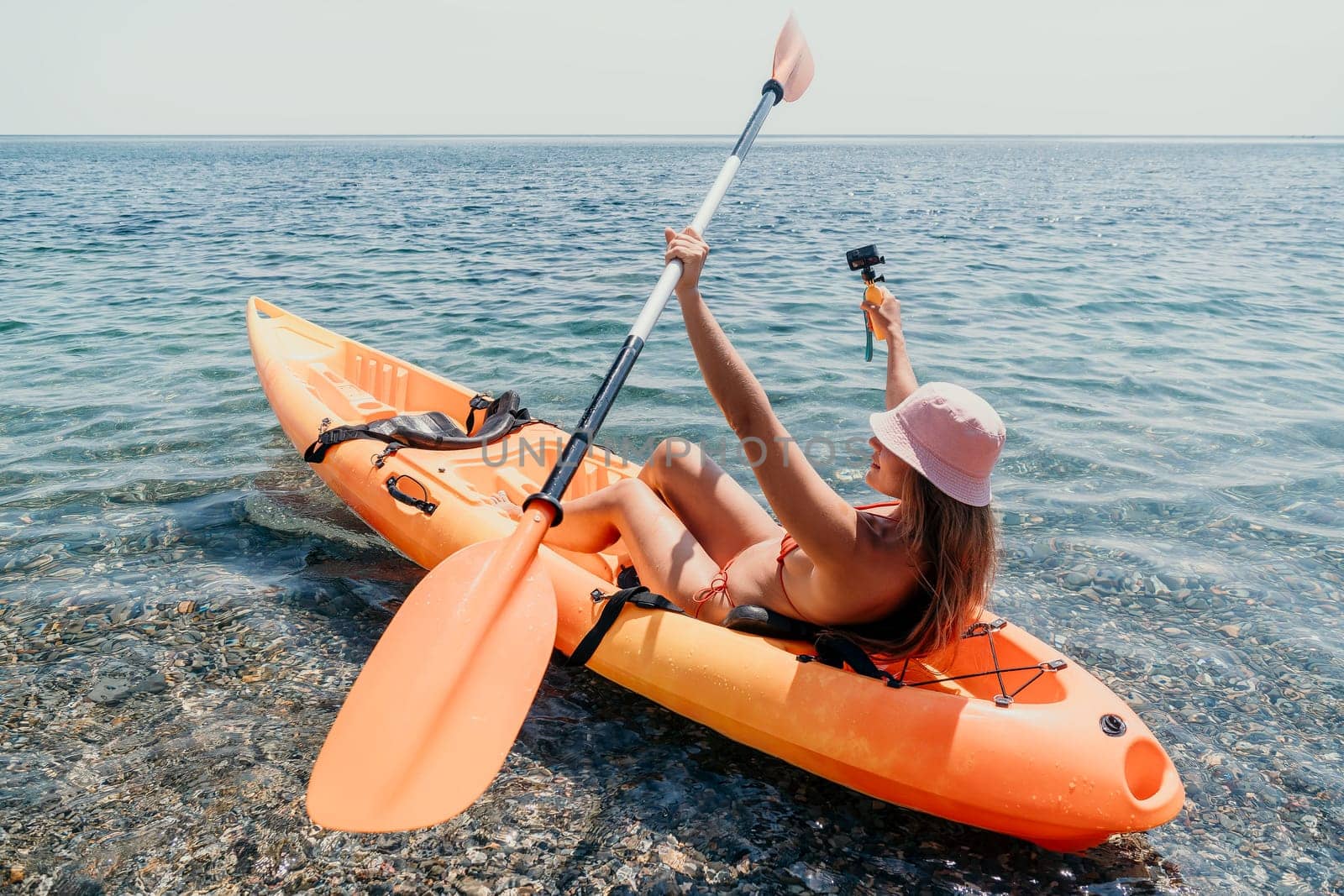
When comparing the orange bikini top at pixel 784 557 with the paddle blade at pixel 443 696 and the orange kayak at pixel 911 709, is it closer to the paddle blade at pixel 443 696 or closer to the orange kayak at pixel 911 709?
the orange kayak at pixel 911 709

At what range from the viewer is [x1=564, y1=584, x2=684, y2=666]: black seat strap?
3.39 meters

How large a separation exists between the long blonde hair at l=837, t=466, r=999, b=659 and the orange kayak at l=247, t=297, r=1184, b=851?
259 millimetres

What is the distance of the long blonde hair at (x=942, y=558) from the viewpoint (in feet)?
8.16

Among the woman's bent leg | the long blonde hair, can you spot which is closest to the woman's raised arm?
the long blonde hair

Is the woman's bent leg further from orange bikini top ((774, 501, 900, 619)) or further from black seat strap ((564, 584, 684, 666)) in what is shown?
orange bikini top ((774, 501, 900, 619))

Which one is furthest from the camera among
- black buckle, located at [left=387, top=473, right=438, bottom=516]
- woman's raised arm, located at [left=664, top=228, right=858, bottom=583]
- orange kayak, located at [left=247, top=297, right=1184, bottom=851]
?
black buckle, located at [left=387, top=473, right=438, bottom=516]

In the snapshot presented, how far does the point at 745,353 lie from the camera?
8.80 metres

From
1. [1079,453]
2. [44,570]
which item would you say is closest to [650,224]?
[1079,453]
